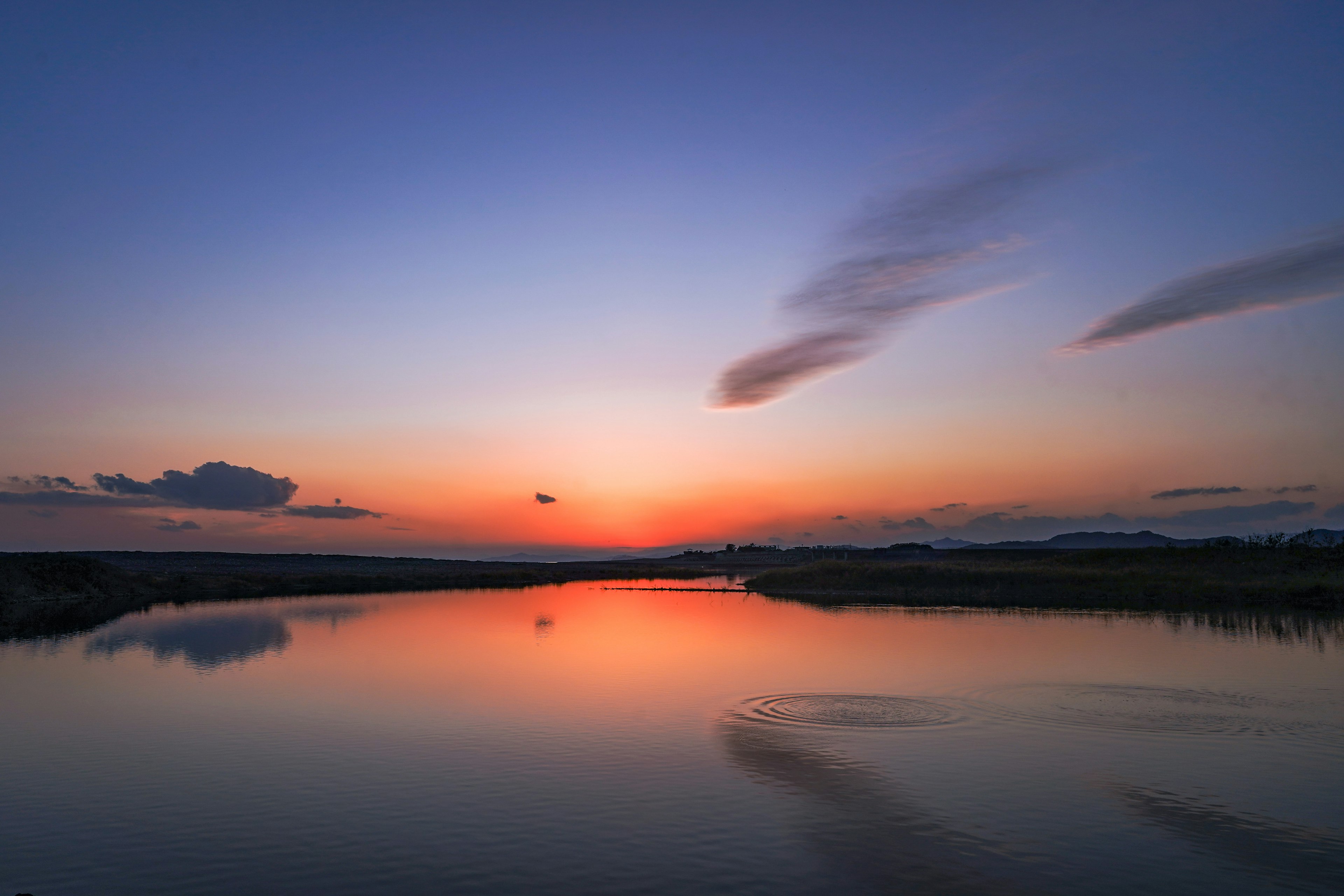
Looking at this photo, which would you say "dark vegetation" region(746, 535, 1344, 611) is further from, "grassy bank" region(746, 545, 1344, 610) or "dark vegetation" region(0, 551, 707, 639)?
"dark vegetation" region(0, 551, 707, 639)

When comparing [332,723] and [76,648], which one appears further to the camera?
[76,648]

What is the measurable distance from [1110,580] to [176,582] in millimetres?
82642

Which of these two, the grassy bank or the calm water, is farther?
the grassy bank

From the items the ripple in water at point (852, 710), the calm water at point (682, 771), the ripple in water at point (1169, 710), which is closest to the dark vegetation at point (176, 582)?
the calm water at point (682, 771)

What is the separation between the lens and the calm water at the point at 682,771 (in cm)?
1084

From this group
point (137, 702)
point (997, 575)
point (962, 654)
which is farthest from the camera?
point (997, 575)

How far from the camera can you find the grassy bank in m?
50.8

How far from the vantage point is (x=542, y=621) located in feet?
153

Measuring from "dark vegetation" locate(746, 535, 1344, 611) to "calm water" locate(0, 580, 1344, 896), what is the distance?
21.5 metres

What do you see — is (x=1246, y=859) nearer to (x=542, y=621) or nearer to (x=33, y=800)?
(x=33, y=800)

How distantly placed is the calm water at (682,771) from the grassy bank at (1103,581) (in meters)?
21.7

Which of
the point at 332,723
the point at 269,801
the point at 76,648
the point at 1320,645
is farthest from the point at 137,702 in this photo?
the point at 1320,645

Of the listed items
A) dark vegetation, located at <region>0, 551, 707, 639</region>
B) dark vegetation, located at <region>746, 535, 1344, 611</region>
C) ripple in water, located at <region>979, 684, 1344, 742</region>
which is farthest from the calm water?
dark vegetation, located at <region>746, 535, 1344, 611</region>

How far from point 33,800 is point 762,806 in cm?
1247
